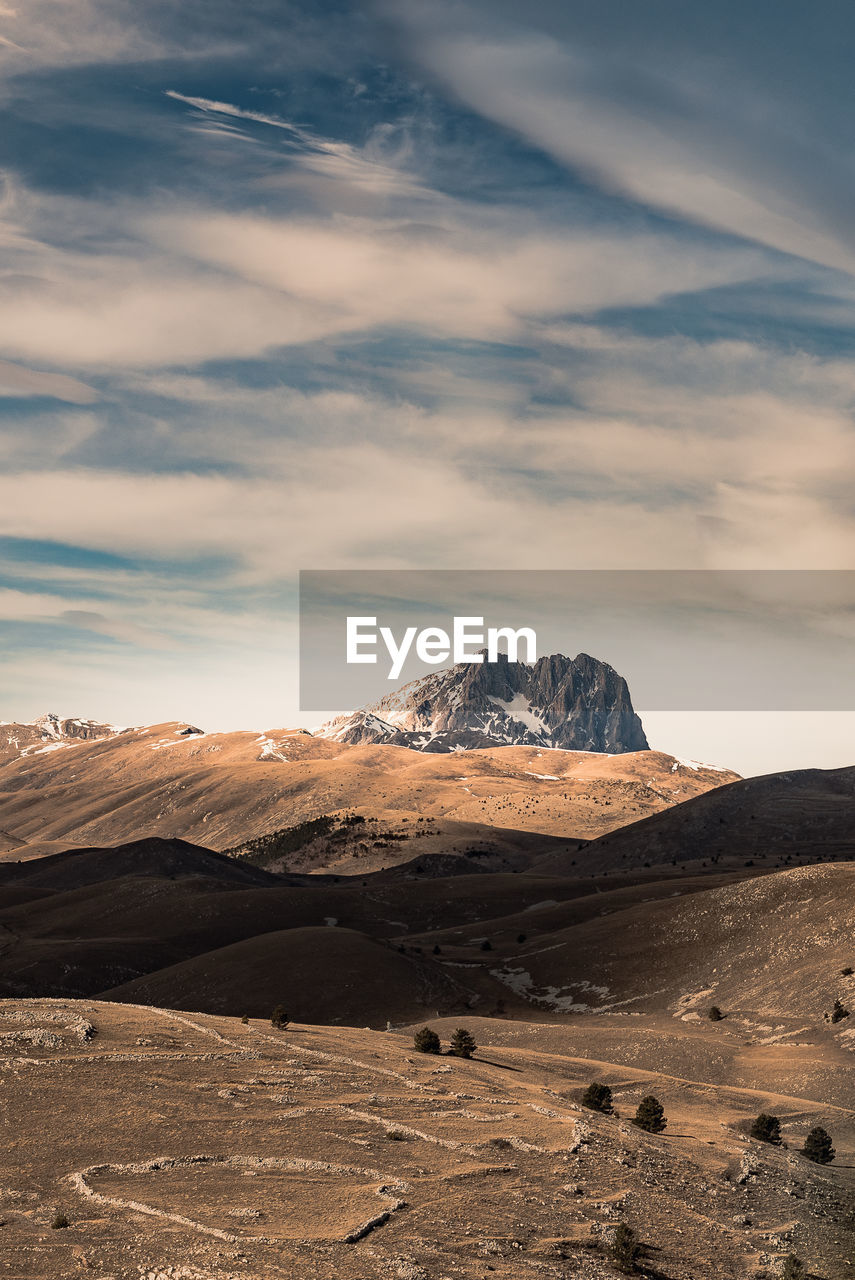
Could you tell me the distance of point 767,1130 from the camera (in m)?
43.8

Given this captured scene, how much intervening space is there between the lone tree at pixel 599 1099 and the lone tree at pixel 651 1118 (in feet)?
6.16

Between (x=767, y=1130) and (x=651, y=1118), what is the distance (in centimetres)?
572

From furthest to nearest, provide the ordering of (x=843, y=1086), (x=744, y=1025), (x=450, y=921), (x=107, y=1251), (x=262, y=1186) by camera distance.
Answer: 1. (x=450, y=921)
2. (x=744, y=1025)
3. (x=843, y=1086)
4. (x=262, y=1186)
5. (x=107, y=1251)

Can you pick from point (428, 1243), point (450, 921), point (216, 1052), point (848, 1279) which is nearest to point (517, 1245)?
point (428, 1243)

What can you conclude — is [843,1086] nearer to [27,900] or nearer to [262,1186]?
[262,1186]

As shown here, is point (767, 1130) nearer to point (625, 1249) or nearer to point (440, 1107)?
point (440, 1107)

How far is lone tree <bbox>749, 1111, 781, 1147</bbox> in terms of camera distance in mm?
43594

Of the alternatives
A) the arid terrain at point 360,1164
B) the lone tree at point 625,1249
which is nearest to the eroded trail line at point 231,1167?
the arid terrain at point 360,1164

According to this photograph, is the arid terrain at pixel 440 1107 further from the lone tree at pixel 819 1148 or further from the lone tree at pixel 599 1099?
the lone tree at pixel 819 1148

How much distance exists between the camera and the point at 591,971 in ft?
307

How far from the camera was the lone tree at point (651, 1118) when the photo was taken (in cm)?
4219

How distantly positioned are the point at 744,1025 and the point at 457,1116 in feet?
132

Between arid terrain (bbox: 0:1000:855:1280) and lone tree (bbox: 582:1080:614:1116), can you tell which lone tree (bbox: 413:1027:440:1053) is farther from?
lone tree (bbox: 582:1080:614:1116)

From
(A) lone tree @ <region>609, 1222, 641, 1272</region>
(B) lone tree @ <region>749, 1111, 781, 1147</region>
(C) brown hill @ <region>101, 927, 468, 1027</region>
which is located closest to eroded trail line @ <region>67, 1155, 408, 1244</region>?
(A) lone tree @ <region>609, 1222, 641, 1272</region>
